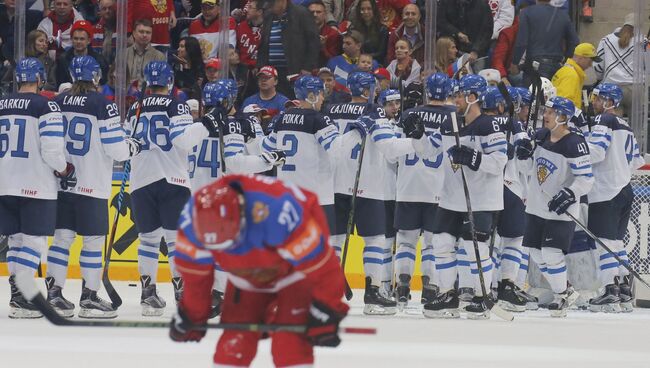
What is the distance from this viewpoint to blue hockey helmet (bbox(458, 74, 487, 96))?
A: 30.2ft

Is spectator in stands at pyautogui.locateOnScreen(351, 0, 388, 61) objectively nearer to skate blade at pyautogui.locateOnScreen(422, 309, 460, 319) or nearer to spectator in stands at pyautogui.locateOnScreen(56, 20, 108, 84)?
spectator in stands at pyautogui.locateOnScreen(56, 20, 108, 84)

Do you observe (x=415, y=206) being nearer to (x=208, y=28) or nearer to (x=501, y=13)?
(x=208, y=28)

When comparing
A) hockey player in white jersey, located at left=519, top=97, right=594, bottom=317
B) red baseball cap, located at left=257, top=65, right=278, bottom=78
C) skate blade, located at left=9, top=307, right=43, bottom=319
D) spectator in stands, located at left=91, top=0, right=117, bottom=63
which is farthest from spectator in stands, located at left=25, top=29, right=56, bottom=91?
hockey player in white jersey, located at left=519, top=97, right=594, bottom=317

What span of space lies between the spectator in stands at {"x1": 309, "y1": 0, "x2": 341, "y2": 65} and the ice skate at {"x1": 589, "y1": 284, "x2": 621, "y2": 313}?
10.5 feet

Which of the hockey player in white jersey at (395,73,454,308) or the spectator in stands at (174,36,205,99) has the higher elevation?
the spectator in stands at (174,36,205,99)

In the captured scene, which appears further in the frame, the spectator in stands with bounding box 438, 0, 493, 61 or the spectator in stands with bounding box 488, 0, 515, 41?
the spectator in stands with bounding box 488, 0, 515, 41

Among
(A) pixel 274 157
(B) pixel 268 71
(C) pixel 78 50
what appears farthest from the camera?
(C) pixel 78 50

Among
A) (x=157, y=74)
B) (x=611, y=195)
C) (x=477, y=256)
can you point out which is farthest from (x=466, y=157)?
(x=157, y=74)

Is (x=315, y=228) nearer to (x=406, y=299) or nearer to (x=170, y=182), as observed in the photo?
(x=170, y=182)

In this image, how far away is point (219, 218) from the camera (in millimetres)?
4641

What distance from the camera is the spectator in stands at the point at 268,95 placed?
36.0 feet

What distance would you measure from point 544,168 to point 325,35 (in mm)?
3139

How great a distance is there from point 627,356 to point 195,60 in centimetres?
553

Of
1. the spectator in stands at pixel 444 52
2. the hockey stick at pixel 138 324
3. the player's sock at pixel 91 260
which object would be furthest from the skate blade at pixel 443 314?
the hockey stick at pixel 138 324
